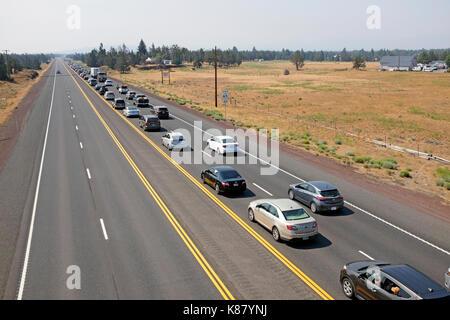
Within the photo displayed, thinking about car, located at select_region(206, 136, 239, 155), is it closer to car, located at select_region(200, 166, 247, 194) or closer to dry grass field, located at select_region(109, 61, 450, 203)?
dry grass field, located at select_region(109, 61, 450, 203)

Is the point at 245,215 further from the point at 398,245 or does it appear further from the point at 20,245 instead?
the point at 20,245

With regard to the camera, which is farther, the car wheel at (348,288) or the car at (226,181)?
the car at (226,181)

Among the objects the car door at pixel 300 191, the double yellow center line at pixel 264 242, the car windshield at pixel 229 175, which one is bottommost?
the double yellow center line at pixel 264 242

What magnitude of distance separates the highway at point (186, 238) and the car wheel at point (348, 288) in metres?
0.19

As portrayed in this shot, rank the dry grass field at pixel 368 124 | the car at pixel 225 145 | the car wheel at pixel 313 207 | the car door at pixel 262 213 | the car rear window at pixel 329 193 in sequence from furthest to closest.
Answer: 1. the car at pixel 225 145
2. the dry grass field at pixel 368 124
3. the car wheel at pixel 313 207
4. the car rear window at pixel 329 193
5. the car door at pixel 262 213

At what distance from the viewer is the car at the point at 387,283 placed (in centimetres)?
1123

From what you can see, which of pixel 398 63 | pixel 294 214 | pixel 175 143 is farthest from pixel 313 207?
pixel 398 63

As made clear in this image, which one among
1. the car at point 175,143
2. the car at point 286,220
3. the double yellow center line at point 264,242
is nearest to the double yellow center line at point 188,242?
the double yellow center line at point 264,242

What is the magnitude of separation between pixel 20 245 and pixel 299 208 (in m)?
12.2

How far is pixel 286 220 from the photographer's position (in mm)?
17141

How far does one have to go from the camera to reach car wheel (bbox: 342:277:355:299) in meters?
12.9

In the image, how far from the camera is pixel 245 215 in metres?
20.6

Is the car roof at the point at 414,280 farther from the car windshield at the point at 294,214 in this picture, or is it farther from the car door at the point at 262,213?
the car door at the point at 262,213
